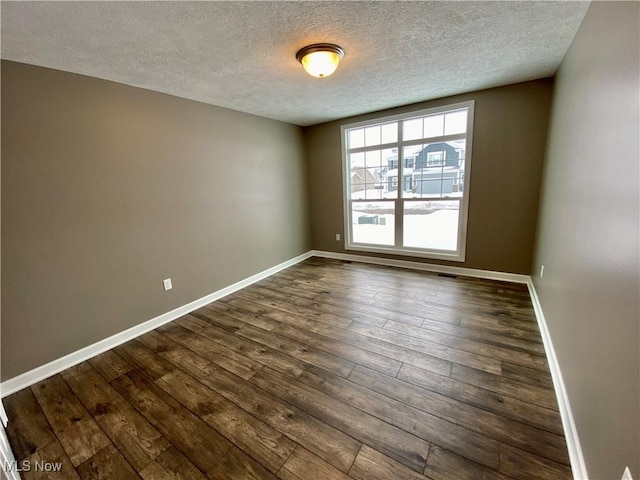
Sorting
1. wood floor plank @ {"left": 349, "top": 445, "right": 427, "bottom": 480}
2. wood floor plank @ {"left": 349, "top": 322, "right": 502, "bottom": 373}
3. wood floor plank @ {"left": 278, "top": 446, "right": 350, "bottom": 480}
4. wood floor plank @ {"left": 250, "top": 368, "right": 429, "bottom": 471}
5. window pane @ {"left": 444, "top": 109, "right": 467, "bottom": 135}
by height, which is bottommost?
wood floor plank @ {"left": 278, "top": 446, "right": 350, "bottom": 480}

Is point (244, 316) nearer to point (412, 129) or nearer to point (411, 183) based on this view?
point (411, 183)

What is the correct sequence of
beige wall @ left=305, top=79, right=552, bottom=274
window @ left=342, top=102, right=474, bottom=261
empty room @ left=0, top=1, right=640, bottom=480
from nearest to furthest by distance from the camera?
empty room @ left=0, top=1, right=640, bottom=480
beige wall @ left=305, top=79, right=552, bottom=274
window @ left=342, top=102, right=474, bottom=261

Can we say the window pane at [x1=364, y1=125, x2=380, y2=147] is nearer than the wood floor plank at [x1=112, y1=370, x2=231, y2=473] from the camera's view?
No

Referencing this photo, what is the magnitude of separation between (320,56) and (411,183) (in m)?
2.44

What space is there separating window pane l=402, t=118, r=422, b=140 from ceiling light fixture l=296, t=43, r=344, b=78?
2.03 meters

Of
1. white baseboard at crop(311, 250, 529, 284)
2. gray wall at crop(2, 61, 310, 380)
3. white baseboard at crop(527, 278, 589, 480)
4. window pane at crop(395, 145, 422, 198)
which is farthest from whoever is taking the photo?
window pane at crop(395, 145, 422, 198)

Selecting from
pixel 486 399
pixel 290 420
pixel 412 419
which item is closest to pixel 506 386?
pixel 486 399

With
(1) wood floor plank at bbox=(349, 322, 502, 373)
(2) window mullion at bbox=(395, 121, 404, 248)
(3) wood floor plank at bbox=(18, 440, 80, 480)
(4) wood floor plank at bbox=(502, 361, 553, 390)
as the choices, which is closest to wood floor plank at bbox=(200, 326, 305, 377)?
(1) wood floor plank at bbox=(349, 322, 502, 373)

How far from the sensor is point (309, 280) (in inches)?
147

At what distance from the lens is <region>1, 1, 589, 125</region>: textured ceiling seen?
58.5 inches

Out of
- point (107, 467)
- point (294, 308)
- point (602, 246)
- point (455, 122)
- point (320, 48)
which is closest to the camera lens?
point (602, 246)

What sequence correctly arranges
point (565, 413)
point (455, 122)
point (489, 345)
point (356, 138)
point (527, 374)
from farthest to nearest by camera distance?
1. point (356, 138)
2. point (455, 122)
3. point (489, 345)
4. point (527, 374)
5. point (565, 413)

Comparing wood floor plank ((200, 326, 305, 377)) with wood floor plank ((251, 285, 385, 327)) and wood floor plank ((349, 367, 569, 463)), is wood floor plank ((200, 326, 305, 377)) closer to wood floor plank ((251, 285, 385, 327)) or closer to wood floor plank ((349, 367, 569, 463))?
wood floor plank ((349, 367, 569, 463))

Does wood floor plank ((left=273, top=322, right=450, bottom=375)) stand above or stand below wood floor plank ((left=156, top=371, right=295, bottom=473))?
above
